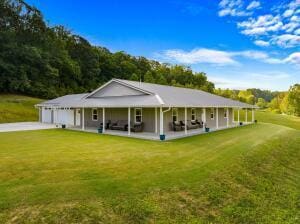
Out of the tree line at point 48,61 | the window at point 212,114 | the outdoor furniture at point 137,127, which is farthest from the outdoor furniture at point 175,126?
the tree line at point 48,61

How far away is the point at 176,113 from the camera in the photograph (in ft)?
63.2

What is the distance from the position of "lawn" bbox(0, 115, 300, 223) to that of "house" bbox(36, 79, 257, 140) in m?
4.88

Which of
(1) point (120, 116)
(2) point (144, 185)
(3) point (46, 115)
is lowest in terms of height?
(2) point (144, 185)

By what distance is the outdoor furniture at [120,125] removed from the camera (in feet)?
61.8

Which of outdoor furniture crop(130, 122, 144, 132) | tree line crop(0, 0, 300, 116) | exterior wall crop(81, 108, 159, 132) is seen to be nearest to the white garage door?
exterior wall crop(81, 108, 159, 132)

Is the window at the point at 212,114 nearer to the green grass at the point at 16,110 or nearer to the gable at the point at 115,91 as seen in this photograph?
the gable at the point at 115,91

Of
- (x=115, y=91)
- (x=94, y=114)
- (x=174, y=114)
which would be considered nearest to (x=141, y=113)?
(x=174, y=114)

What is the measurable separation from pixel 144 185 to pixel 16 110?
95.6ft

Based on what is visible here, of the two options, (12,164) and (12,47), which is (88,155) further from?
(12,47)

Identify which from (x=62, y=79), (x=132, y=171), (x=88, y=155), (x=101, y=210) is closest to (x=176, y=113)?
(x=88, y=155)

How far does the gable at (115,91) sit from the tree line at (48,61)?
21.5 m

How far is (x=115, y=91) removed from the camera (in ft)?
69.3

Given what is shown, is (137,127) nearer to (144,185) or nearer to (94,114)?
(94,114)

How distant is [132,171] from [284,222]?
182 inches
